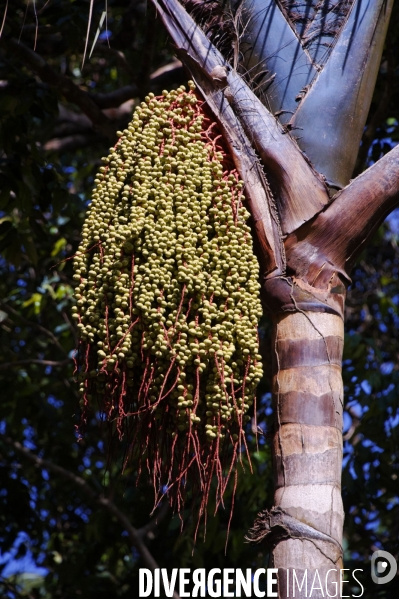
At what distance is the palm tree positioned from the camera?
2.00m

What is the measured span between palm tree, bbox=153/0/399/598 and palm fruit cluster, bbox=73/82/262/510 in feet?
0.40

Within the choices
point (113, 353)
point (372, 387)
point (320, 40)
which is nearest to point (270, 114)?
point (320, 40)

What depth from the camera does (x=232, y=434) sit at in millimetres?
2102

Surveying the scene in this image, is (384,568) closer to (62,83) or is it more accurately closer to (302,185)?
(302,185)

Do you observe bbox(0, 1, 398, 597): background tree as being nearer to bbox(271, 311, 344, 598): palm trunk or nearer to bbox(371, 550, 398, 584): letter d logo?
bbox(371, 550, 398, 584): letter d logo

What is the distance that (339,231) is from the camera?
87.9 inches

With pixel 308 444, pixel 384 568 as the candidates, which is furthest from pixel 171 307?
pixel 384 568

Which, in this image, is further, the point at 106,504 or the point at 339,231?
the point at 106,504

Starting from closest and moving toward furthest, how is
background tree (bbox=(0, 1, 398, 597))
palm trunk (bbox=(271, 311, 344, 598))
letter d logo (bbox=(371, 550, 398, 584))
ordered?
1. palm trunk (bbox=(271, 311, 344, 598))
2. letter d logo (bbox=(371, 550, 398, 584))
3. background tree (bbox=(0, 1, 398, 597))

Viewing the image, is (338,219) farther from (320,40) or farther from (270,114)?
(320,40)

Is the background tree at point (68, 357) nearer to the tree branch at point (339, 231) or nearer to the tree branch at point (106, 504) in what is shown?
the tree branch at point (106, 504)

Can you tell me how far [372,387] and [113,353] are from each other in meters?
2.37

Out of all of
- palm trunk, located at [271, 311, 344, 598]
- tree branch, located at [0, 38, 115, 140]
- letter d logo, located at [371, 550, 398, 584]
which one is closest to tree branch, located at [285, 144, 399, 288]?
palm trunk, located at [271, 311, 344, 598]

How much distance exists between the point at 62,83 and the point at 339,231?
282 centimetres
